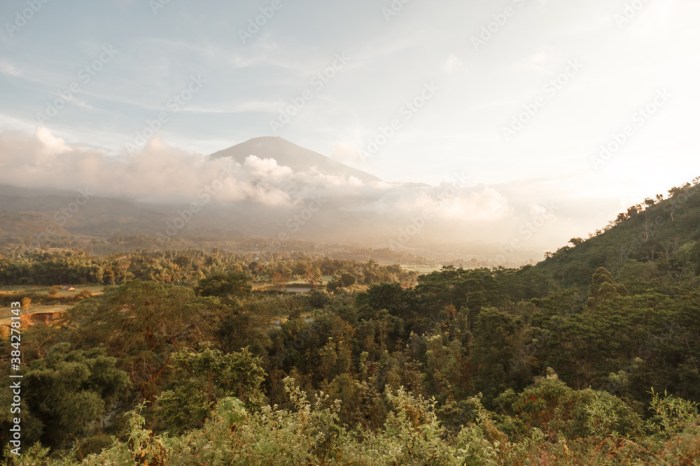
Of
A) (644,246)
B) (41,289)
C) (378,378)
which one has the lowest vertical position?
(41,289)

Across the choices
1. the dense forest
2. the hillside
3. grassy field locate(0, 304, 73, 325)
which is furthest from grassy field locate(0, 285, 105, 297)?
the hillside

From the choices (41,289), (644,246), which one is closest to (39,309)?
(41,289)

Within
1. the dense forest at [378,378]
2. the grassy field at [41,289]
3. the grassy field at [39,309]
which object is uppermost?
the dense forest at [378,378]

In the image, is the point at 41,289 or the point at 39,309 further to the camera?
the point at 41,289

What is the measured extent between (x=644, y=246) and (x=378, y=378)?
41.4 m

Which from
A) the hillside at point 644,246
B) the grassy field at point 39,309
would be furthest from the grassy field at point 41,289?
the hillside at point 644,246

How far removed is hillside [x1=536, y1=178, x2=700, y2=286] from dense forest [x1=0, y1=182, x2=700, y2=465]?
2.09 feet

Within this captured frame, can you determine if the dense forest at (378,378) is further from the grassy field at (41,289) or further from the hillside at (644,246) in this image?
the grassy field at (41,289)

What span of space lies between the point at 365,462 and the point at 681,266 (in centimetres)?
3880

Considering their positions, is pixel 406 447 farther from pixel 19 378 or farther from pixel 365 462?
pixel 19 378

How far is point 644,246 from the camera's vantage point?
43.9 metres

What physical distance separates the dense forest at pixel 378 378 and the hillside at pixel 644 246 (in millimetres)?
636

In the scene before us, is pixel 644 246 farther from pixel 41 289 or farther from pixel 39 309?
pixel 41 289

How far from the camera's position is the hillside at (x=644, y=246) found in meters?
33.4
